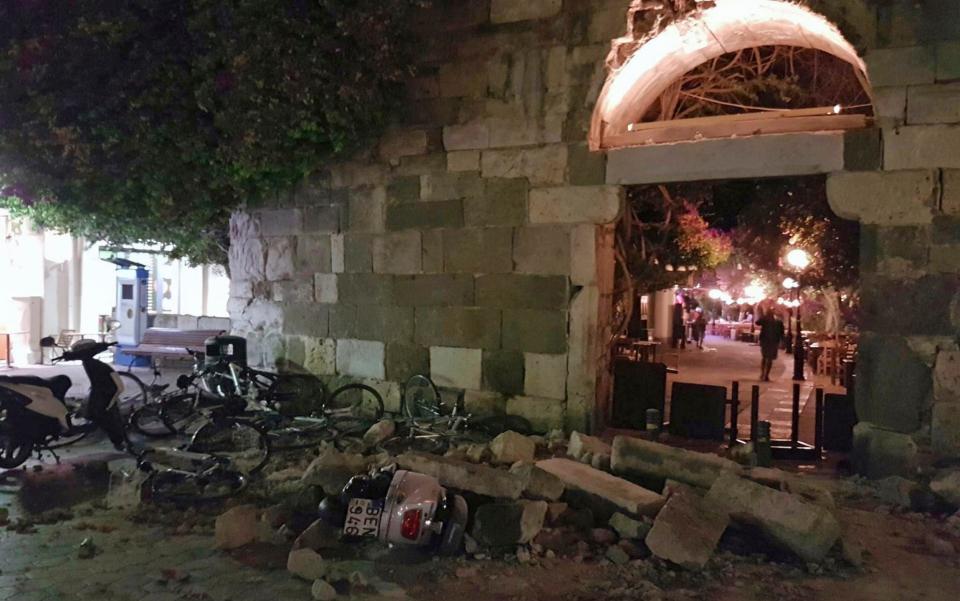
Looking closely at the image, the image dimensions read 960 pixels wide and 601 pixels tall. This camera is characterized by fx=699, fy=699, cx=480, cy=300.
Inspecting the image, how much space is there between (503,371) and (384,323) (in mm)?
1650

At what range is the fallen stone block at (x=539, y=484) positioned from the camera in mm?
4973

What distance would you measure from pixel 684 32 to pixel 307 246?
5.05 metres

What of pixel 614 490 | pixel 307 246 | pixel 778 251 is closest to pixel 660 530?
pixel 614 490

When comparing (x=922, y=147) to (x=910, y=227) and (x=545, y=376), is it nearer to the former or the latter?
(x=910, y=227)

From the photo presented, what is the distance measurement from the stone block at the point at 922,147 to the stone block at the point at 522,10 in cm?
339

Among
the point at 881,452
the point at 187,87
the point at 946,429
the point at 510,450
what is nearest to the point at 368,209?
the point at 187,87

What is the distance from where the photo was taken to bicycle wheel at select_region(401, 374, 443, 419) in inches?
309

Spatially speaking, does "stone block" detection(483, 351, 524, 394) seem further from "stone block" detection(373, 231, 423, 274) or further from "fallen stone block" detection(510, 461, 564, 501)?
"fallen stone block" detection(510, 461, 564, 501)

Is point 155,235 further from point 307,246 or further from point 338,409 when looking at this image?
point 338,409

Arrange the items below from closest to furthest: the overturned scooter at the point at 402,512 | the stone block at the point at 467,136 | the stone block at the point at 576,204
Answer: the overturned scooter at the point at 402,512
the stone block at the point at 576,204
the stone block at the point at 467,136

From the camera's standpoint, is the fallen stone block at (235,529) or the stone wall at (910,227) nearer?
the fallen stone block at (235,529)

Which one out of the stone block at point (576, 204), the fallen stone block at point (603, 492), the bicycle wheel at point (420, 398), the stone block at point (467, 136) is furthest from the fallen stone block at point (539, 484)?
the stone block at point (467, 136)

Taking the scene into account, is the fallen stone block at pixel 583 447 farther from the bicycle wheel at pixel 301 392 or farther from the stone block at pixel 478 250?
the bicycle wheel at pixel 301 392

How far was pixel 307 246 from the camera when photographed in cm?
888
